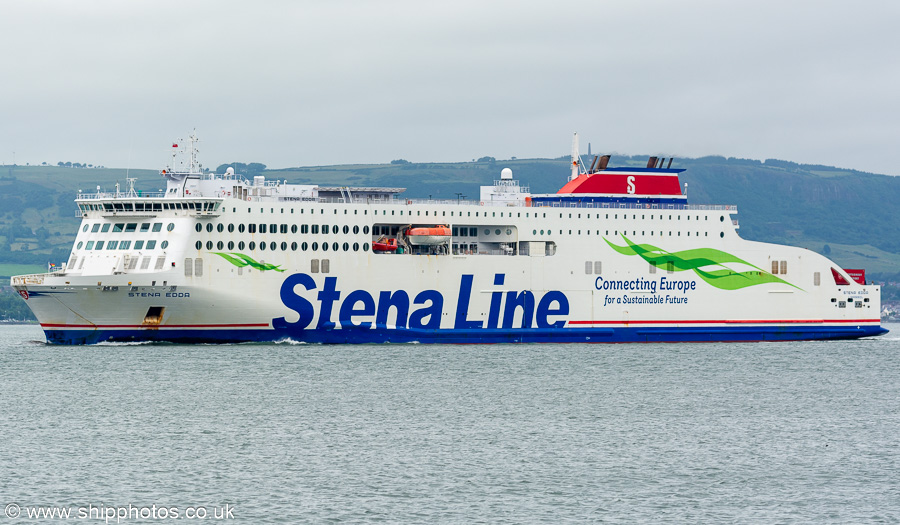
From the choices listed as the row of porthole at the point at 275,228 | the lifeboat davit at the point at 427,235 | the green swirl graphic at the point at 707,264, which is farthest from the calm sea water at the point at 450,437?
the green swirl graphic at the point at 707,264

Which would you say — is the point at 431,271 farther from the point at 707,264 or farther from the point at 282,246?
Answer: the point at 707,264

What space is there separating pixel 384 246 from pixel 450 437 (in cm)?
1919

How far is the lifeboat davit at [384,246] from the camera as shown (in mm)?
45594

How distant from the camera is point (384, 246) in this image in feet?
150

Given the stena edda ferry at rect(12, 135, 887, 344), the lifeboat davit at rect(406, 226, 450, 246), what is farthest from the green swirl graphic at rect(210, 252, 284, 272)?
the lifeboat davit at rect(406, 226, 450, 246)

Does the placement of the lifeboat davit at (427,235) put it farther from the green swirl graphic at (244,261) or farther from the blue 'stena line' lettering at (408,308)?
the green swirl graphic at (244,261)

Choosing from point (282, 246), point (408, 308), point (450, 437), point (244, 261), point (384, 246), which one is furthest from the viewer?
point (384, 246)

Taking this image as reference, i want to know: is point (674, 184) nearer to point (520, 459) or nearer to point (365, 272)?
point (365, 272)

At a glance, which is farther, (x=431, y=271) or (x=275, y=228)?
(x=431, y=271)

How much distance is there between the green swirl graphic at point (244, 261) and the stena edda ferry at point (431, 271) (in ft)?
0.17

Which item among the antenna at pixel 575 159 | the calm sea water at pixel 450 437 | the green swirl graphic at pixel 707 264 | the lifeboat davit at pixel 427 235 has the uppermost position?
the antenna at pixel 575 159

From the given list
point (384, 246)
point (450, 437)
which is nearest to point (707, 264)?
point (384, 246)

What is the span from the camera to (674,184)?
165 feet

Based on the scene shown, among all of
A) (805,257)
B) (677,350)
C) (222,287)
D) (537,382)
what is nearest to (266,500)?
(537,382)
